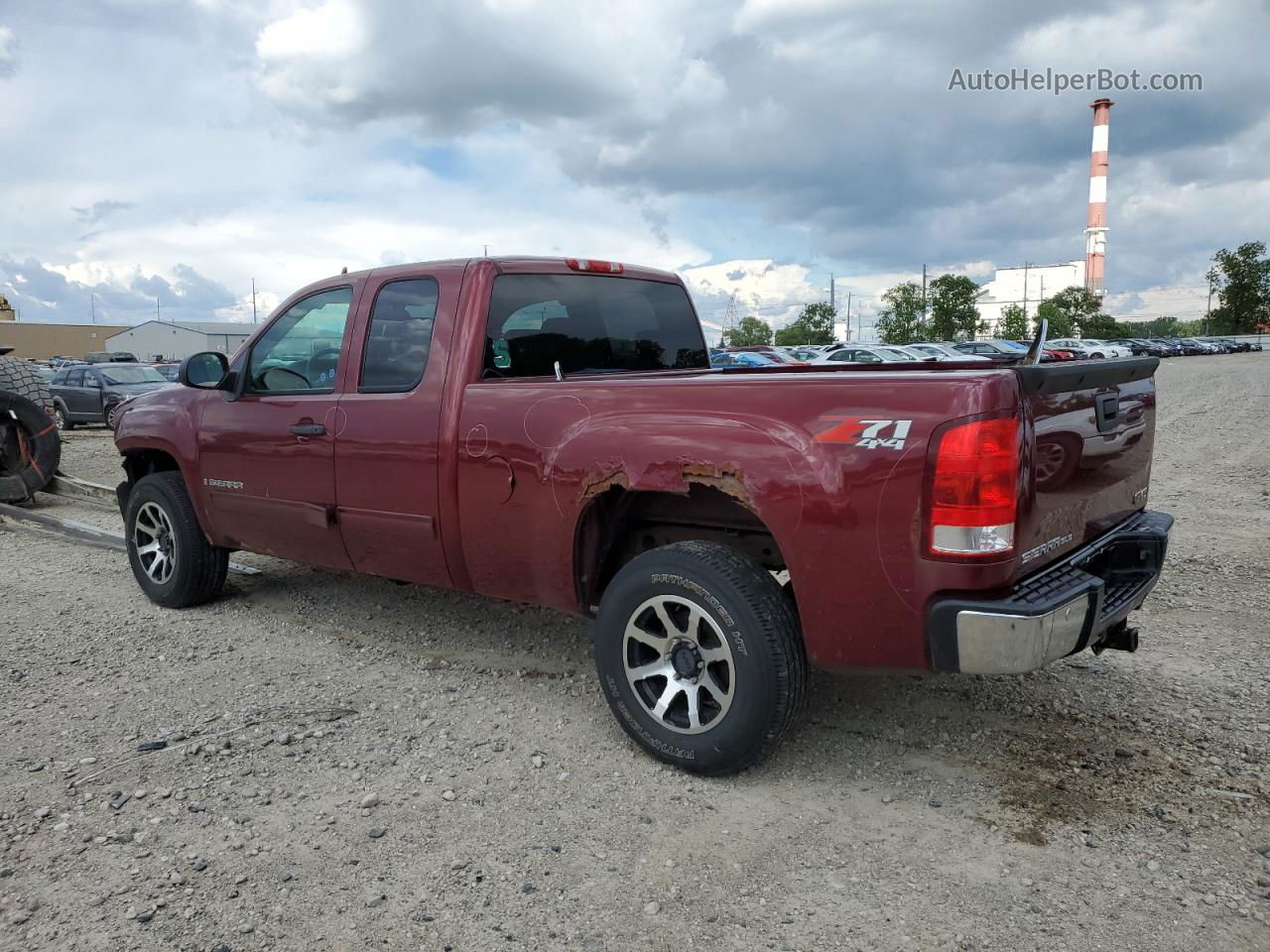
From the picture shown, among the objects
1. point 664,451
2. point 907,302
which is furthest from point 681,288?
point 907,302

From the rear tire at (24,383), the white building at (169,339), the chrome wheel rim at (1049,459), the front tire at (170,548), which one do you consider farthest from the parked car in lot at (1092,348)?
the white building at (169,339)

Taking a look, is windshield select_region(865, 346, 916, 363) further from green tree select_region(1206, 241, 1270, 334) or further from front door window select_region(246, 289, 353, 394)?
green tree select_region(1206, 241, 1270, 334)

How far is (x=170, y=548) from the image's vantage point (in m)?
5.67

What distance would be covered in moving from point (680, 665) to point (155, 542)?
12.9 feet

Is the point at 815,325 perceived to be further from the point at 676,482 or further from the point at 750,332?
the point at 676,482

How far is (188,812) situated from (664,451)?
205 cm

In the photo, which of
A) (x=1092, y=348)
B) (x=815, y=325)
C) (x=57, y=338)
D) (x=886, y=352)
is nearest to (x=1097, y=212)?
(x=815, y=325)

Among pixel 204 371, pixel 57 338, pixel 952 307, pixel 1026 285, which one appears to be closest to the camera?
pixel 204 371

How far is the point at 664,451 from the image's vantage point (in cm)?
335

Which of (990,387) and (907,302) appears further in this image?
(907,302)

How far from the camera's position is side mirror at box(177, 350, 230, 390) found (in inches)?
202

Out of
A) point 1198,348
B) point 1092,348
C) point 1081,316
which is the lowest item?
point 1198,348

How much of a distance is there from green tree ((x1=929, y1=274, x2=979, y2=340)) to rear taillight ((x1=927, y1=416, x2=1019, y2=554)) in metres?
72.6

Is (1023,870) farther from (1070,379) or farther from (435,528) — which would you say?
(435,528)
